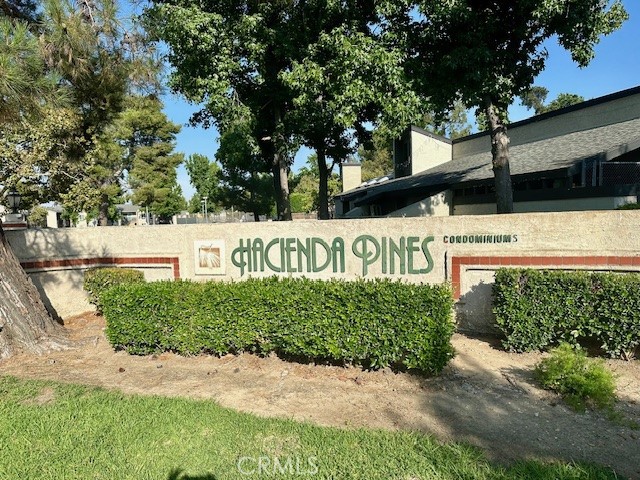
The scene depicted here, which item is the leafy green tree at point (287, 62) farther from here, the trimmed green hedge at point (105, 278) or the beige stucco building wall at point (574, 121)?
the beige stucco building wall at point (574, 121)

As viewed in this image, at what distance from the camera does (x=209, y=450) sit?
3066 millimetres

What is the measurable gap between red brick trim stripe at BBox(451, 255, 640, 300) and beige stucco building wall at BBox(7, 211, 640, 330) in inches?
0.5

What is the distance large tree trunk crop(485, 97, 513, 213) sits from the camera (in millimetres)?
8641

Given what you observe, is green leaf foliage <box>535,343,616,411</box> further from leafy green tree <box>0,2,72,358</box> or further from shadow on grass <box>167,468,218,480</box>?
leafy green tree <box>0,2,72,358</box>

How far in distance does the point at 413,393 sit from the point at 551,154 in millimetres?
12186

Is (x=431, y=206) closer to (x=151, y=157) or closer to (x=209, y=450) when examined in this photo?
Answer: (x=209, y=450)

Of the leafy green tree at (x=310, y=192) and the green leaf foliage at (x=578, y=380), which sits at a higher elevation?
the leafy green tree at (x=310, y=192)

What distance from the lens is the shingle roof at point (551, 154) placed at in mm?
11125

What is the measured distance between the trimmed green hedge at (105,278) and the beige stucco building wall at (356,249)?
0.29 meters

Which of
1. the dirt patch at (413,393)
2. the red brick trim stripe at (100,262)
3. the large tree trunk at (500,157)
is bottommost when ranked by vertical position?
the dirt patch at (413,393)

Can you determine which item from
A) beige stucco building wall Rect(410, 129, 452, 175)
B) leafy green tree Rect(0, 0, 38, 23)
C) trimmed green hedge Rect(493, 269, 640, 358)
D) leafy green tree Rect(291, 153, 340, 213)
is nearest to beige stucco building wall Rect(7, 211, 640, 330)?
trimmed green hedge Rect(493, 269, 640, 358)

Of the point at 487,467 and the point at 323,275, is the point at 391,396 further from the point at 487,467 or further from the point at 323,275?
the point at 323,275

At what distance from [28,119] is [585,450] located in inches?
290

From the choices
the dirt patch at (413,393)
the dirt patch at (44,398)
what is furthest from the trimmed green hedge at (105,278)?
the dirt patch at (44,398)
